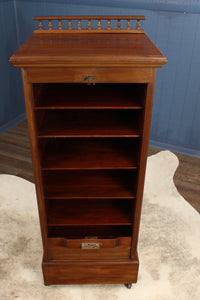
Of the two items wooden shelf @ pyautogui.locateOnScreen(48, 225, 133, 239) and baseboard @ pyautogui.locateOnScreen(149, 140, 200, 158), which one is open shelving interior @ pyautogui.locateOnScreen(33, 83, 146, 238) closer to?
wooden shelf @ pyautogui.locateOnScreen(48, 225, 133, 239)

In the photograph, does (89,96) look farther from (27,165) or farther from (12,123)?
(12,123)

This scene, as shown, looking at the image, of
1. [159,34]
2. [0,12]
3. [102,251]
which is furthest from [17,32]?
[102,251]

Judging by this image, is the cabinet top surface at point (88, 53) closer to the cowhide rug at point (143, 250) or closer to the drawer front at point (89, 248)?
the drawer front at point (89, 248)

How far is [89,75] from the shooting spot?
3.77 ft

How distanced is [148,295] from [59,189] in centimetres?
78

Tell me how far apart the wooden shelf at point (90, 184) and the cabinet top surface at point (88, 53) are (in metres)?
0.68

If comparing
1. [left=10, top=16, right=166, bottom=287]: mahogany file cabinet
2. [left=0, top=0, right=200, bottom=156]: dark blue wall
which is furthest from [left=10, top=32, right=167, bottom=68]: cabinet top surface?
[left=0, top=0, right=200, bottom=156]: dark blue wall

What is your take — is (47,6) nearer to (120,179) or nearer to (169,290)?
(120,179)

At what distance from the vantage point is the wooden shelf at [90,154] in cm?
142

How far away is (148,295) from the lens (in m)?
1.64

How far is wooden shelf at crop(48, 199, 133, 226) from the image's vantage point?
1.59 m

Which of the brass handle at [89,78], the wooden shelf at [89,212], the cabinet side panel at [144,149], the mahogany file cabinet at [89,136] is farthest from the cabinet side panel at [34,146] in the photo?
the cabinet side panel at [144,149]

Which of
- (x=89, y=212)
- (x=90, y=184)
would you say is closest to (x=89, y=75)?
(x=90, y=184)

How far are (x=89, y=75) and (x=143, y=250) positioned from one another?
126cm
